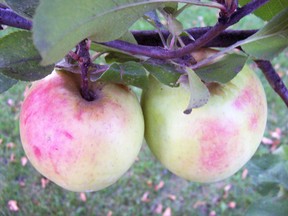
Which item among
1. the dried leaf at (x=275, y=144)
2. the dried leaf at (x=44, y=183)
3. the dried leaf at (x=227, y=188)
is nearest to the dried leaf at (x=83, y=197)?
the dried leaf at (x=44, y=183)

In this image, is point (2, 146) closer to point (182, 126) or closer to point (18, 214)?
point (18, 214)

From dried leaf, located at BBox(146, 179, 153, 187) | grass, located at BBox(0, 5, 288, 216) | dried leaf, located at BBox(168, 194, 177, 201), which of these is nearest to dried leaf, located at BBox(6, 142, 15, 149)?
grass, located at BBox(0, 5, 288, 216)

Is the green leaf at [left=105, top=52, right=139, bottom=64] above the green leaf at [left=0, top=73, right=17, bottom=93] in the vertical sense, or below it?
above

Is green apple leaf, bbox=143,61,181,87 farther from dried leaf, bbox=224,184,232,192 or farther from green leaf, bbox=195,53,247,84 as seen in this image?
dried leaf, bbox=224,184,232,192

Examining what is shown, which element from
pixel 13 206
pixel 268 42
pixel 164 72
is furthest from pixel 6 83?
pixel 13 206

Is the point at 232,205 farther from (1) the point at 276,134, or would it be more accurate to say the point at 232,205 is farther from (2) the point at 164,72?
(2) the point at 164,72

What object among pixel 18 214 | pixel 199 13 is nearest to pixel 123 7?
pixel 18 214
